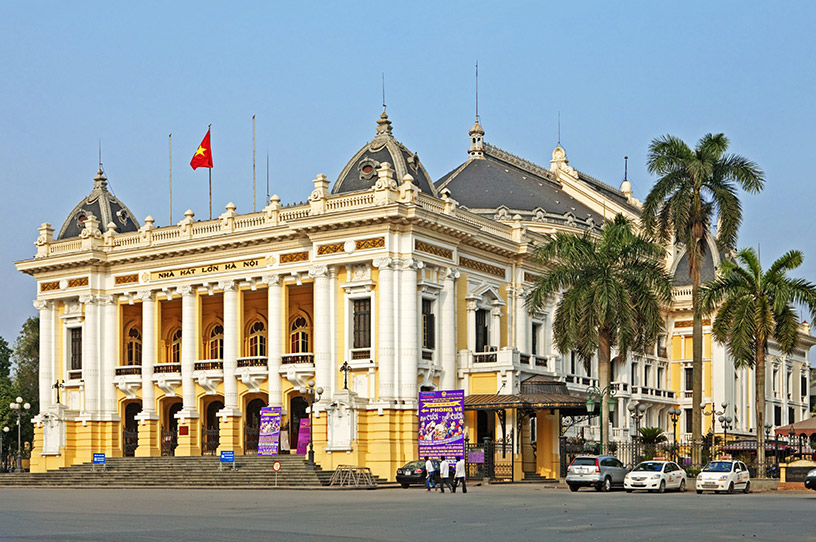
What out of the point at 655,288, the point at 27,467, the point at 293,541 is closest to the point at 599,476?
the point at 655,288

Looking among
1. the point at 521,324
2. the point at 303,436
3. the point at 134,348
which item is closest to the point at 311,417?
the point at 303,436

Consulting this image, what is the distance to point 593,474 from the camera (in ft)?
147

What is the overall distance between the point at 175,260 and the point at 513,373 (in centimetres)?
1875

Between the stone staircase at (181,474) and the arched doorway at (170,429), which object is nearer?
the stone staircase at (181,474)

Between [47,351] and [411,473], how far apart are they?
1026 inches

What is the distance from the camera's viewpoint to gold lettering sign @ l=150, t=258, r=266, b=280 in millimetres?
58469

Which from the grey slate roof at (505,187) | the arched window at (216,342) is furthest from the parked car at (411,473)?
the grey slate roof at (505,187)

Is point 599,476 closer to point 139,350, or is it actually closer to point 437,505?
point 437,505

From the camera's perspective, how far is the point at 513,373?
55.8 metres

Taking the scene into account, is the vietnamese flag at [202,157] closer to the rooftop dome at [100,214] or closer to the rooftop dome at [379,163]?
the rooftop dome at [100,214]

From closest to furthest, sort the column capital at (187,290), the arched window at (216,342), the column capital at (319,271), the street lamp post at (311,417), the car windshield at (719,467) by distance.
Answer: the car windshield at (719,467), the street lamp post at (311,417), the column capital at (319,271), the column capital at (187,290), the arched window at (216,342)

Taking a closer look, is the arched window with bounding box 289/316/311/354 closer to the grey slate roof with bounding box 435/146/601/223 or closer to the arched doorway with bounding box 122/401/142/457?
the arched doorway with bounding box 122/401/142/457

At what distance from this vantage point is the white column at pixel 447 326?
55.6m

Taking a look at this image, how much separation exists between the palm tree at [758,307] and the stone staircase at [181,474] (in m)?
18.7
